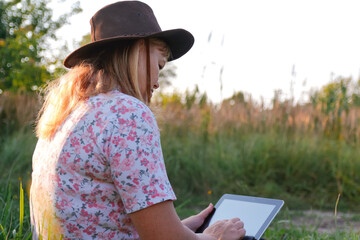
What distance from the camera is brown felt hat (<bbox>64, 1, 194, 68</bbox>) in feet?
5.76

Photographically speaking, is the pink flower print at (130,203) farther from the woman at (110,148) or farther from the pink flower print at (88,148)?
the pink flower print at (88,148)

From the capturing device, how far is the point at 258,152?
554 cm

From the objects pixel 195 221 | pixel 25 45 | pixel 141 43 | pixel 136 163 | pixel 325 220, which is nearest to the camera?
pixel 136 163

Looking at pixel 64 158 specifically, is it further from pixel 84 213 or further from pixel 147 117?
pixel 147 117

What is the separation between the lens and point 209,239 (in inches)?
62.5

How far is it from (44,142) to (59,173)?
22cm

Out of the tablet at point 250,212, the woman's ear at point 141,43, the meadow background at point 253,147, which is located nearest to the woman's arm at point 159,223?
the tablet at point 250,212

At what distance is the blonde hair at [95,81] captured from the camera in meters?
1.63

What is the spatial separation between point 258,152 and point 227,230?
3981 mm

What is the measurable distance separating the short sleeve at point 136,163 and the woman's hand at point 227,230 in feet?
1.06

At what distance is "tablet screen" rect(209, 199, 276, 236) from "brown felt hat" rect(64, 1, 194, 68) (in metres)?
0.76

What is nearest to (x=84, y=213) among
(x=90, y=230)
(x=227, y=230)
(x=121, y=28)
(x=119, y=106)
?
(x=90, y=230)

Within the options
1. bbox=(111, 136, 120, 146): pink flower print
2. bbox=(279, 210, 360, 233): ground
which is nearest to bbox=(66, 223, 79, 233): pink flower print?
bbox=(111, 136, 120, 146): pink flower print

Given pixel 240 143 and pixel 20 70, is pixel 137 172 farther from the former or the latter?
pixel 20 70
